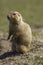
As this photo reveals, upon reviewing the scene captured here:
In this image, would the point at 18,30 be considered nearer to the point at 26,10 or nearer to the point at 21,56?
the point at 21,56

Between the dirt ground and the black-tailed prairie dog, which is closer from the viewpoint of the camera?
the dirt ground

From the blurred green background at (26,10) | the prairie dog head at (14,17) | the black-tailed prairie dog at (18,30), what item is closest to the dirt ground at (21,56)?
the black-tailed prairie dog at (18,30)

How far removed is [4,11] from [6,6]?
1669 millimetres

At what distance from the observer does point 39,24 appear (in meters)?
20.0

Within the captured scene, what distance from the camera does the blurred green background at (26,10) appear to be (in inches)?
816

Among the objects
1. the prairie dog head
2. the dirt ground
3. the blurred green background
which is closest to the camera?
the dirt ground

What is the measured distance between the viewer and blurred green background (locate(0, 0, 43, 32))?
2073 cm

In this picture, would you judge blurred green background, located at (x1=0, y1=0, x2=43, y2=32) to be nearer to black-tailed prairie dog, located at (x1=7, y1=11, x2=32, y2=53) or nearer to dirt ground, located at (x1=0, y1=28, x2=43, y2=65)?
dirt ground, located at (x1=0, y1=28, x2=43, y2=65)

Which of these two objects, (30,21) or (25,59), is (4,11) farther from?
(25,59)

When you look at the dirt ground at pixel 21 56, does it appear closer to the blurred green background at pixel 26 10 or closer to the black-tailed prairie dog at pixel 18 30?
the black-tailed prairie dog at pixel 18 30

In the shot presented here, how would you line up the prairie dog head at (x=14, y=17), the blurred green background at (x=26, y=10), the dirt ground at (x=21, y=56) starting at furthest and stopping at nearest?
1. the blurred green background at (x=26, y=10)
2. the prairie dog head at (x=14, y=17)
3. the dirt ground at (x=21, y=56)

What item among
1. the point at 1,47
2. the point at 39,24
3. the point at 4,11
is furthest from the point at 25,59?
the point at 4,11

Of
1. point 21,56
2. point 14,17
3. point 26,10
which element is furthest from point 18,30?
point 26,10

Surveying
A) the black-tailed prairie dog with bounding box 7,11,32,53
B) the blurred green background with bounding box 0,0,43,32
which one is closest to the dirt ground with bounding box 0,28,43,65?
the black-tailed prairie dog with bounding box 7,11,32,53
